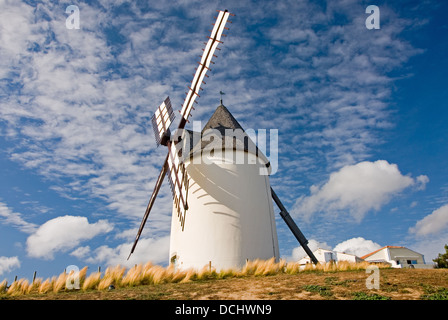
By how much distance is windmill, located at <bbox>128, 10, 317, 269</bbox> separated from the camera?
16.2 m

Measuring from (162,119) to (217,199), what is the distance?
7.68 metres

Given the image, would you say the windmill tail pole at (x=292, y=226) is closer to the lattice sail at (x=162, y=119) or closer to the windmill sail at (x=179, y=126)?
the windmill sail at (x=179, y=126)

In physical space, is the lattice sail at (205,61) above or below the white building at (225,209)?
above

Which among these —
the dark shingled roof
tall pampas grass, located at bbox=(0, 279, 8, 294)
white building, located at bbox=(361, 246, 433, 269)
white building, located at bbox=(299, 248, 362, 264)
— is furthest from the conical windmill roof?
white building, located at bbox=(361, 246, 433, 269)

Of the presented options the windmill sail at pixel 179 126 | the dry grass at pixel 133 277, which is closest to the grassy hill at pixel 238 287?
the dry grass at pixel 133 277

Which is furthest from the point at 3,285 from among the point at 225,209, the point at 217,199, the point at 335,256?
the point at 335,256

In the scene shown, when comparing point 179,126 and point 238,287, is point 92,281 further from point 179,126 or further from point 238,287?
point 179,126

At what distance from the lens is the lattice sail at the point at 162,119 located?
67.1 ft

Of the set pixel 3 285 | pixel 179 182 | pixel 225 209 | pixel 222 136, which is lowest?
pixel 3 285

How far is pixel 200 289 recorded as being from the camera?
10.2 meters

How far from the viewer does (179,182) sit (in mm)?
17844

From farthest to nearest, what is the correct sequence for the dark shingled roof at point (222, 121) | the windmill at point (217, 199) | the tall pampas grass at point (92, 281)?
the dark shingled roof at point (222, 121) < the windmill at point (217, 199) < the tall pampas grass at point (92, 281)

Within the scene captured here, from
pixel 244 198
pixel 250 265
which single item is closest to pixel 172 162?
pixel 244 198
